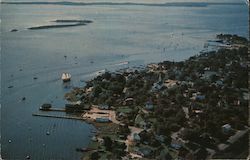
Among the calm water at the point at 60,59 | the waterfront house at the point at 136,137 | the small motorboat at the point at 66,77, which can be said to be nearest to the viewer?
the waterfront house at the point at 136,137

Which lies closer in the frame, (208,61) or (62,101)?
(62,101)

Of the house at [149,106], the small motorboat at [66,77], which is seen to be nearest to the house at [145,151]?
the house at [149,106]

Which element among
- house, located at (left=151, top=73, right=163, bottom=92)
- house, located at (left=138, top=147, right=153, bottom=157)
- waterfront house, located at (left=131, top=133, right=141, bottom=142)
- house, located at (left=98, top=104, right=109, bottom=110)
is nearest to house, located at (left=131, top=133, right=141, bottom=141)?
waterfront house, located at (left=131, top=133, right=141, bottom=142)

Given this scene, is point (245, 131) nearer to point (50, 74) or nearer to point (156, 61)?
point (50, 74)

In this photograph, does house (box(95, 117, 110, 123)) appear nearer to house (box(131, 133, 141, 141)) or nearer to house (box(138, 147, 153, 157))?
house (box(131, 133, 141, 141))

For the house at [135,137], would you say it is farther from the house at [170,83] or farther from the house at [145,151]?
the house at [170,83]

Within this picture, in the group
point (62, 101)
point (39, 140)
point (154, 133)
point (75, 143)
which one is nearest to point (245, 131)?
point (154, 133)
